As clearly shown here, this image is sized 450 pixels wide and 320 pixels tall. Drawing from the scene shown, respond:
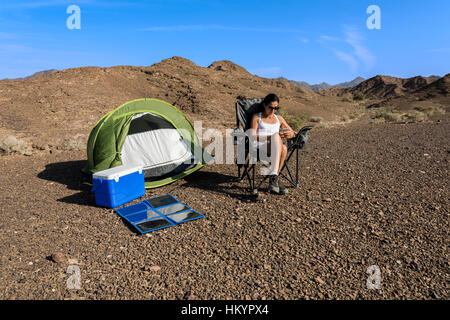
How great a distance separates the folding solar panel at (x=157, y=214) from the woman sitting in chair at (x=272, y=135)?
4.25ft

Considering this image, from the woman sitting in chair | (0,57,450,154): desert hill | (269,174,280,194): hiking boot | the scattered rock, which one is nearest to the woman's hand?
the woman sitting in chair

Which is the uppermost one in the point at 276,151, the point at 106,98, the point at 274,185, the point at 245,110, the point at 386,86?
the point at 386,86

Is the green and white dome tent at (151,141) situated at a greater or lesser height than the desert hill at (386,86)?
lesser

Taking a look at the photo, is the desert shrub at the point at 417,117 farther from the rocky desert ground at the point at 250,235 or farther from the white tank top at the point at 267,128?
the white tank top at the point at 267,128

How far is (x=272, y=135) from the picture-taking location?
4.61 metres

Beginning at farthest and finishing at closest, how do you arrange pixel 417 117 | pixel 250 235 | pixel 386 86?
pixel 386 86, pixel 417 117, pixel 250 235

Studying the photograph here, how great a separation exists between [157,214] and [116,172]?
2.87ft

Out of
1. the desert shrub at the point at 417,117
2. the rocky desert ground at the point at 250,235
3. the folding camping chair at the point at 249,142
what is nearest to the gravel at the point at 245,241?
the rocky desert ground at the point at 250,235

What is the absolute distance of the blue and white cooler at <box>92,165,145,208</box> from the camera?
425 centimetres

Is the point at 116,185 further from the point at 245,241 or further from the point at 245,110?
the point at 245,110

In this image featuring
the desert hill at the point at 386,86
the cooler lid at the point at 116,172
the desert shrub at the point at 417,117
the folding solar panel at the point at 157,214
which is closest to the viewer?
the folding solar panel at the point at 157,214

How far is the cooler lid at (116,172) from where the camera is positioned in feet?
13.9

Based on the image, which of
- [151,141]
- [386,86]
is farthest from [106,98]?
[386,86]
